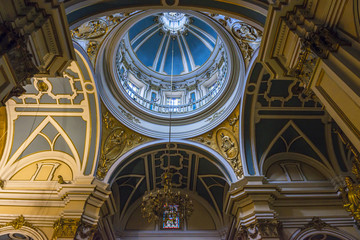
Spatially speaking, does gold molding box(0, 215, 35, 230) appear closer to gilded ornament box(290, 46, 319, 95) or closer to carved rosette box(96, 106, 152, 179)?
carved rosette box(96, 106, 152, 179)

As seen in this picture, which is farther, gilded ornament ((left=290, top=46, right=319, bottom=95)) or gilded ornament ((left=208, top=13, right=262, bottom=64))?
gilded ornament ((left=208, top=13, right=262, bottom=64))

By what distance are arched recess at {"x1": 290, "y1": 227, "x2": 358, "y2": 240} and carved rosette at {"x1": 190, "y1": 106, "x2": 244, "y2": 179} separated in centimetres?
287

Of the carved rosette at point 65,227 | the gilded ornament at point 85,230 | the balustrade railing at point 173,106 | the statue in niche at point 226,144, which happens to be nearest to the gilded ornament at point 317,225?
the statue in niche at point 226,144

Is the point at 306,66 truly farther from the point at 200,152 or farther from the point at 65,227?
the point at 65,227

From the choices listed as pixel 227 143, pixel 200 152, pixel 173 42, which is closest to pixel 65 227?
pixel 200 152

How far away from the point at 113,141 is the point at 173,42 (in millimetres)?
10472

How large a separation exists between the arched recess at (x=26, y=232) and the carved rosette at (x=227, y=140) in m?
7.02

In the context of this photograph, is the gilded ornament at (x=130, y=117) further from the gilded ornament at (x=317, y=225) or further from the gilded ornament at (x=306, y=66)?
the gilded ornament at (x=306, y=66)

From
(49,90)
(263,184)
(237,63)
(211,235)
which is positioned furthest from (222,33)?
(211,235)

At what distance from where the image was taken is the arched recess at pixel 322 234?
347 inches

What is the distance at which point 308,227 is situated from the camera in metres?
9.09

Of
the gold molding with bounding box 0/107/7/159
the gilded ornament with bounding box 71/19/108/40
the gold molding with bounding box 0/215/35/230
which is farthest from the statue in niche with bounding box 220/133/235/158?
the gold molding with bounding box 0/107/7/159

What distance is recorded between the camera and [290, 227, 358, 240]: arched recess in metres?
8.81

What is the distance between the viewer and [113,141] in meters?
11.4
